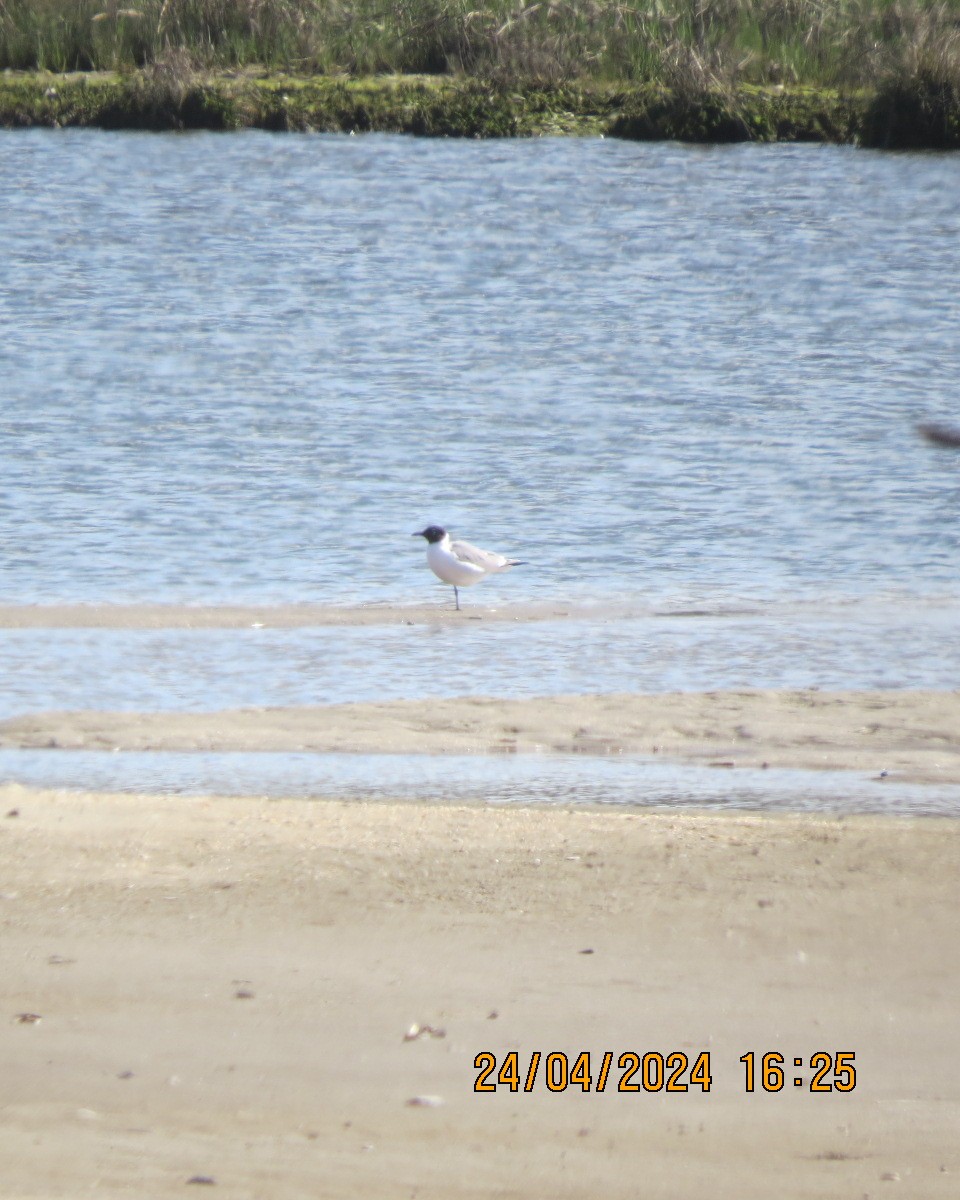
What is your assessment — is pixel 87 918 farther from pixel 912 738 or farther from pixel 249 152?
pixel 249 152

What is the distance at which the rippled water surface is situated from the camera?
7621mm

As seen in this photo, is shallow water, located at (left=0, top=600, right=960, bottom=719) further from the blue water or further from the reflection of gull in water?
the reflection of gull in water

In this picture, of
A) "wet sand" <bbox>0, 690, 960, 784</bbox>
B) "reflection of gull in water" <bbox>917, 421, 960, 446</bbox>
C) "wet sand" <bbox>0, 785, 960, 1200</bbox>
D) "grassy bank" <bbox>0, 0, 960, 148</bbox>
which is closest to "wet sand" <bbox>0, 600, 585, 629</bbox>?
"wet sand" <bbox>0, 690, 960, 784</bbox>

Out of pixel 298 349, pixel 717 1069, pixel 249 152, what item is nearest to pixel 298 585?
pixel 717 1069

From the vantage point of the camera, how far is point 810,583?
29.1 feet

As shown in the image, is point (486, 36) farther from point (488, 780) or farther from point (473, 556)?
point (488, 780)

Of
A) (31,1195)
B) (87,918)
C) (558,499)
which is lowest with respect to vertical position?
(558,499)

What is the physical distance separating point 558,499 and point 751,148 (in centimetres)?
1231

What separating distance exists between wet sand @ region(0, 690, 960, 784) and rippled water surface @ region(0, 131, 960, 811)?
0.22 metres

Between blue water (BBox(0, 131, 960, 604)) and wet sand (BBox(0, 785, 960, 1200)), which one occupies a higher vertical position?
wet sand (BBox(0, 785, 960, 1200))

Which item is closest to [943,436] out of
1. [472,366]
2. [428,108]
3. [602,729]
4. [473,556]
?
[602,729]

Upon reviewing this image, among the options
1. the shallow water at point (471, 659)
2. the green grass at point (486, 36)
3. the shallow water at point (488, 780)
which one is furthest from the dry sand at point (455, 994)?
the green grass at point (486, 36)
